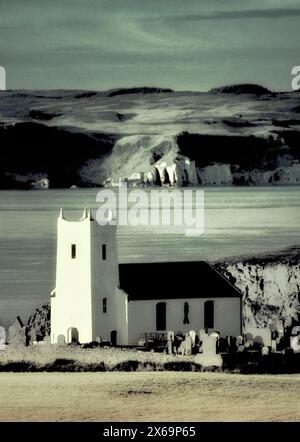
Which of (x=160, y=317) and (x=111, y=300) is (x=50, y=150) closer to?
(x=111, y=300)

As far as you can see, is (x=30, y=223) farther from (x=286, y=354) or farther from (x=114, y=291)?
(x=286, y=354)

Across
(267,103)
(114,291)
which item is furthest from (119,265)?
(267,103)

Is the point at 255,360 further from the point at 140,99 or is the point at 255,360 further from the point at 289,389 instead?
the point at 140,99

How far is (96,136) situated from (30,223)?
123cm

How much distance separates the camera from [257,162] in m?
25.4

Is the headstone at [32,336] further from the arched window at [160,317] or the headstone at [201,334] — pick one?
the headstone at [201,334]

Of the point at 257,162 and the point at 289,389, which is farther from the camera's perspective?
the point at 257,162

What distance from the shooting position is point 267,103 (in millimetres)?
25000

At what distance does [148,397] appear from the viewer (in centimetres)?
2352

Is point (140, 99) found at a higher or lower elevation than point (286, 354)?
higher

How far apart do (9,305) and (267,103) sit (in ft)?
12.0

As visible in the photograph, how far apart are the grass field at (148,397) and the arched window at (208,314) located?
560mm

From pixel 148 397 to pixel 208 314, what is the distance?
4.54ft

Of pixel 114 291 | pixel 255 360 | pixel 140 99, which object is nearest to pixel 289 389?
pixel 255 360
